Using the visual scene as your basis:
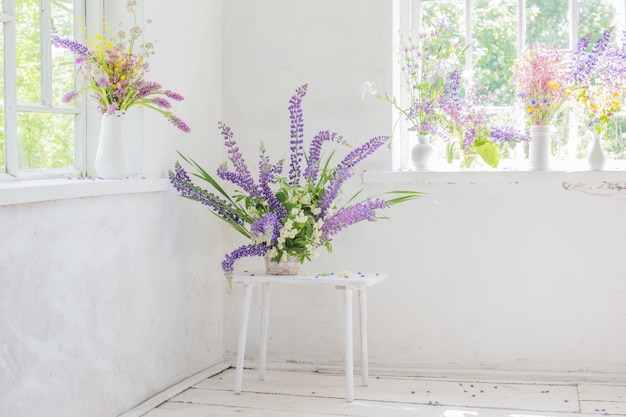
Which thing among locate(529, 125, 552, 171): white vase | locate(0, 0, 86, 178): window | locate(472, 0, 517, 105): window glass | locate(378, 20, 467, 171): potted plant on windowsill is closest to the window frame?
locate(0, 0, 86, 178): window

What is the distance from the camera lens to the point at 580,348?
3762 mm

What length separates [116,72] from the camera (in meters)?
3.17

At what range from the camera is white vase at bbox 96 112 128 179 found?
3182 millimetres

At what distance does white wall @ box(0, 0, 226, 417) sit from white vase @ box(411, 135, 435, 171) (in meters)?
0.92

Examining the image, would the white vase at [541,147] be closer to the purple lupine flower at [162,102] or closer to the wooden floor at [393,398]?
the wooden floor at [393,398]

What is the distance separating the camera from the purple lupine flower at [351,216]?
3.46 meters

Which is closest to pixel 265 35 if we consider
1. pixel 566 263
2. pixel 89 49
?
pixel 89 49

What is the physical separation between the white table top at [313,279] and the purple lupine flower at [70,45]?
1.05 meters

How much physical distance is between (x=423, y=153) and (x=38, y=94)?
166cm

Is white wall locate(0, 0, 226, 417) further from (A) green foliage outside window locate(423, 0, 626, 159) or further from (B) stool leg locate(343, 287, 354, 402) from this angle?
(A) green foliage outside window locate(423, 0, 626, 159)

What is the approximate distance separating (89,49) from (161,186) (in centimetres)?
59

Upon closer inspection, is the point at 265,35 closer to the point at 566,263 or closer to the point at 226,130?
the point at 226,130

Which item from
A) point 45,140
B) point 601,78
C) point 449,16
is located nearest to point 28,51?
point 45,140

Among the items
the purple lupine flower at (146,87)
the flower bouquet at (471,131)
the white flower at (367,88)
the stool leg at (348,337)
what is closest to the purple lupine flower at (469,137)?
the flower bouquet at (471,131)
